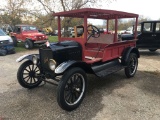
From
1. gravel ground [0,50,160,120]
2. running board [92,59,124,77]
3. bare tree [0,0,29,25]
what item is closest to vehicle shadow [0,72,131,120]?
gravel ground [0,50,160,120]

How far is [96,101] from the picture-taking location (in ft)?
12.1

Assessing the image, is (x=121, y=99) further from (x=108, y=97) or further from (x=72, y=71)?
(x=72, y=71)

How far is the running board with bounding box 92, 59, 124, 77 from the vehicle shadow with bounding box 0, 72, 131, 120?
1.39 feet

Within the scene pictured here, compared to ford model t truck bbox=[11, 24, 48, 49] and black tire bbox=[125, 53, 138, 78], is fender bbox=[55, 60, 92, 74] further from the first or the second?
ford model t truck bbox=[11, 24, 48, 49]

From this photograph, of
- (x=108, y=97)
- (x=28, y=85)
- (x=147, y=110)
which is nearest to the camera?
(x=147, y=110)

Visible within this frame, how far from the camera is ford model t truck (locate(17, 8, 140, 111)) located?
328 centimetres

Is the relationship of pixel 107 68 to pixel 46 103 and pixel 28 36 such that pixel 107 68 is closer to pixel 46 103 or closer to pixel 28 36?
pixel 46 103

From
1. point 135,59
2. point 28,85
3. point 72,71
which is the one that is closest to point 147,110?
point 72,71

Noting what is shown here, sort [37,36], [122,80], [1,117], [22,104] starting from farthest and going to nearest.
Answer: [37,36] < [122,80] < [22,104] < [1,117]

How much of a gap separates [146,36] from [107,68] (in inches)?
242

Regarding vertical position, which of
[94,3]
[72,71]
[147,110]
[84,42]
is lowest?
[147,110]

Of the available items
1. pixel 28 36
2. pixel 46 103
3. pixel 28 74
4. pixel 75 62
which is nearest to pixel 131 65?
pixel 75 62

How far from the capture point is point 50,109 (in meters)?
3.35

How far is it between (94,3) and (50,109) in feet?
45.7
